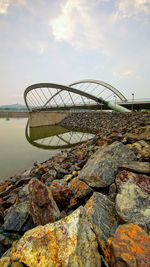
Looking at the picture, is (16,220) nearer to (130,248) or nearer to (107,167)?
(130,248)

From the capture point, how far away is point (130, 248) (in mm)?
1172

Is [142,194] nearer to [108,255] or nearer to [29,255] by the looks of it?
[108,255]

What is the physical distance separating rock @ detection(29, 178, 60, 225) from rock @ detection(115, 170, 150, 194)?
49.5 inches

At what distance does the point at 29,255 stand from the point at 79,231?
22.5 inches

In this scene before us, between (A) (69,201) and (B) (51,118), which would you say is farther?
(B) (51,118)

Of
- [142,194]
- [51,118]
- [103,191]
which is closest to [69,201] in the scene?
[103,191]

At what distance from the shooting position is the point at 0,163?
7.87 metres

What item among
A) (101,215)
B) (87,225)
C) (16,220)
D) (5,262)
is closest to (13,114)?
(16,220)

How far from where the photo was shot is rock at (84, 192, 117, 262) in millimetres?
1513

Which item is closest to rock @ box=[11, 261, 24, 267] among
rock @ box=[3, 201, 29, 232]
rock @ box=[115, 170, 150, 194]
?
rock @ box=[3, 201, 29, 232]

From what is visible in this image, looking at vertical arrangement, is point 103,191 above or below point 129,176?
below

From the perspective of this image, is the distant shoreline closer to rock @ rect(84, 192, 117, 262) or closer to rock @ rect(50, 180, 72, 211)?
rock @ rect(50, 180, 72, 211)

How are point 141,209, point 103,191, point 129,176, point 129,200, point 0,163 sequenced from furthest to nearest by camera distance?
point 0,163 < point 103,191 < point 129,176 < point 129,200 < point 141,209

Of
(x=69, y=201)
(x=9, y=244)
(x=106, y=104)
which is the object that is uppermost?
(x=106, y=104)
